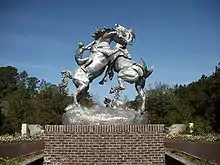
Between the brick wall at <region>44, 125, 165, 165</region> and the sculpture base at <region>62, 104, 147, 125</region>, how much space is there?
675 mm

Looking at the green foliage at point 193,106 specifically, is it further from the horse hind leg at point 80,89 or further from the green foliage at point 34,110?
the horse hind leg at point 80,89

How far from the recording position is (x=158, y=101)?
37938 mm

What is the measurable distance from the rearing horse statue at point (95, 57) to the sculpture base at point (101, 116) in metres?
0.47

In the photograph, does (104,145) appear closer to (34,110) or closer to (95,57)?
(95,57)

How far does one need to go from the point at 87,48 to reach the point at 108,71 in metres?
1.03

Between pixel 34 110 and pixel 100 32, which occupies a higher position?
pixel 100 32

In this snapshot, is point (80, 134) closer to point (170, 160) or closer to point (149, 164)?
point (149, 164)

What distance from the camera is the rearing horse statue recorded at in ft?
39.7

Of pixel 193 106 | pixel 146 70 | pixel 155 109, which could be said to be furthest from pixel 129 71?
pixel 193 106

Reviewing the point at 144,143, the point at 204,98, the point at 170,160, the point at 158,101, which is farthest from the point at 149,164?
the point at 204,98

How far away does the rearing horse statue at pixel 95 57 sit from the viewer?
477 inches

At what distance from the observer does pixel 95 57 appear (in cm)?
1226

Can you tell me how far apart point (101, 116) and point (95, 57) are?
1991 mm

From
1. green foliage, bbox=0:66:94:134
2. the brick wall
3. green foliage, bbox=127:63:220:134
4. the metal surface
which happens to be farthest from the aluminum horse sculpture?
green foliage, bbox=127:63:220:134
